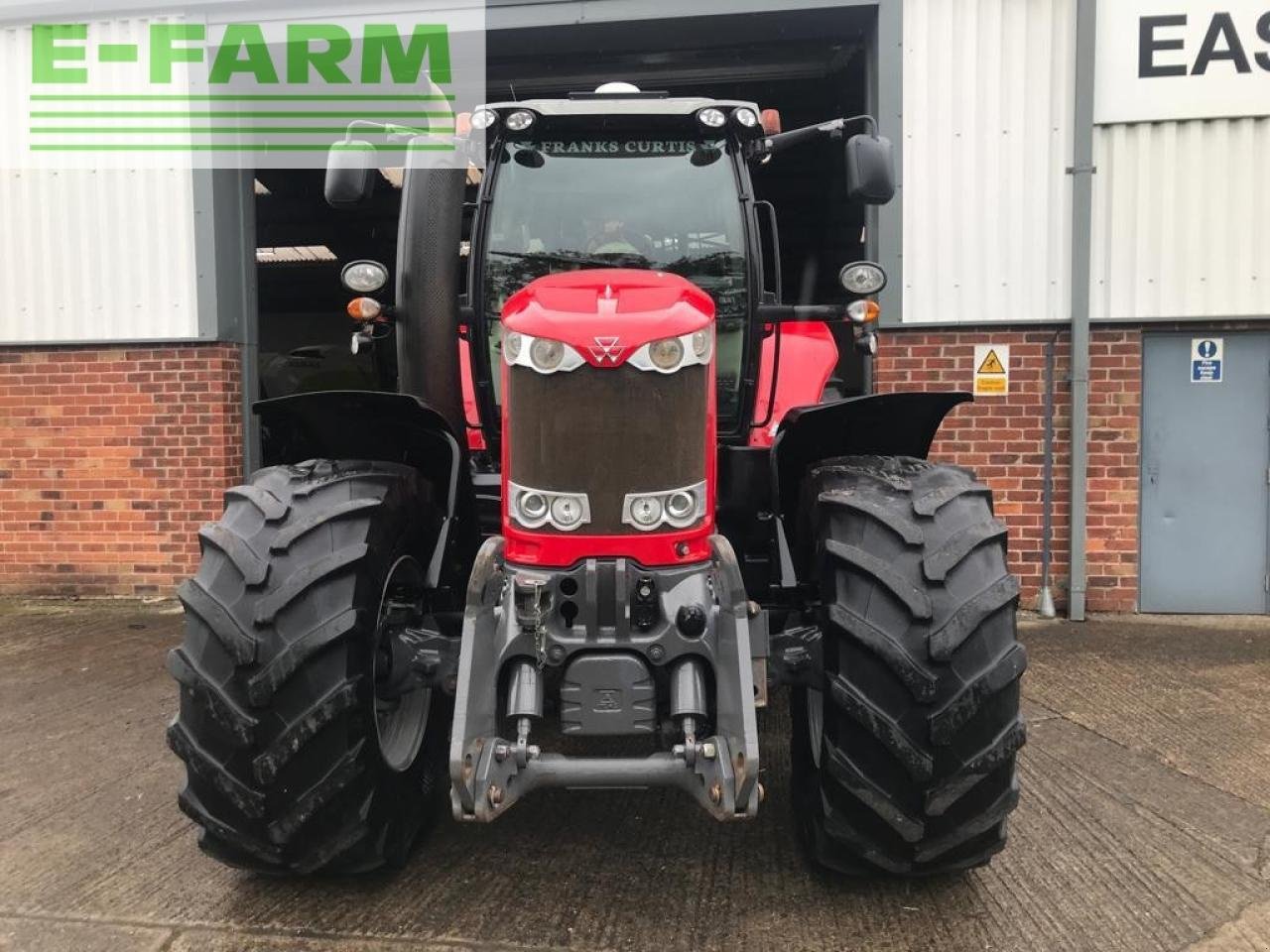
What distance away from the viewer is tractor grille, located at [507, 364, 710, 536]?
2475mm

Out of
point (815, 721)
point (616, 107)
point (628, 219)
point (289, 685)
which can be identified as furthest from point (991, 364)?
point (289, 685)

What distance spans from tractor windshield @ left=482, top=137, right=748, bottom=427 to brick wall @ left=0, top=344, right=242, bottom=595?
4194 millimetres

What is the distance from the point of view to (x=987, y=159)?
19.9ft

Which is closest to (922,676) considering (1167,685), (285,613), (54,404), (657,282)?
(657,282)

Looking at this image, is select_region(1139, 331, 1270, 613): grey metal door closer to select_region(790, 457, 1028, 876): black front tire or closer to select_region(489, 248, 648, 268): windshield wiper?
select_region(790, 457, 1028, 876): black front tire

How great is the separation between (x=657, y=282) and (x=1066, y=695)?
122 inches

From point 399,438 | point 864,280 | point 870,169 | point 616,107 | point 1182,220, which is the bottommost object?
point 399,438

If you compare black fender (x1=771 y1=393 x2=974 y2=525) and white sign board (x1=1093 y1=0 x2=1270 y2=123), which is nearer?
black fender (x1=771 y1=393 x2=974 y2=525)

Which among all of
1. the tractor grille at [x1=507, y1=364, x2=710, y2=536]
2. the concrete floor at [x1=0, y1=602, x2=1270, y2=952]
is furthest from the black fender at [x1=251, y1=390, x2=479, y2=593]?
the concrete floor at [x1=0, y1=602, x2=1270, y2=952]

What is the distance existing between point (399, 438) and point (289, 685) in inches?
36.2

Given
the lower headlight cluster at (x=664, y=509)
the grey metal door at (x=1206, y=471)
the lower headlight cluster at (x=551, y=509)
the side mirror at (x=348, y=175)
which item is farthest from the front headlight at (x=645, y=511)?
the grey metal door at (x=1206, y=471)

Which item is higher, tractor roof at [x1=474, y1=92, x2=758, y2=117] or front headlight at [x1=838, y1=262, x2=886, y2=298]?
tractor roof at [x1=474, y1=92, x2=758, y2=117]

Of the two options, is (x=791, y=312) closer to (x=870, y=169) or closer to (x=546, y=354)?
(x=870, y=169)

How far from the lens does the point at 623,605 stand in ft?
8.17
